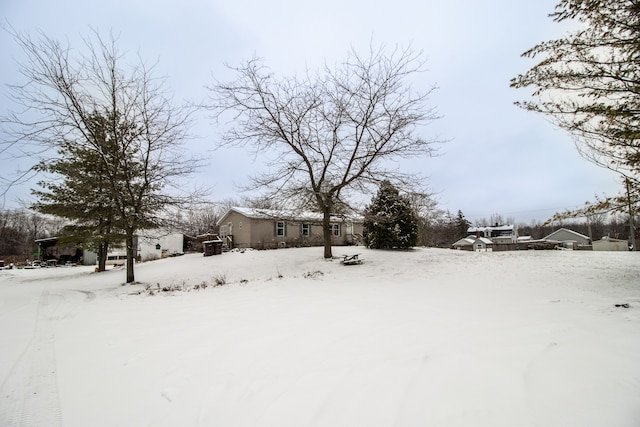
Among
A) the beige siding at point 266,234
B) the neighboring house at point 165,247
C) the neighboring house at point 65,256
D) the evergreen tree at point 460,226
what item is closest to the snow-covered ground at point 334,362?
the beige siding at point 266,234

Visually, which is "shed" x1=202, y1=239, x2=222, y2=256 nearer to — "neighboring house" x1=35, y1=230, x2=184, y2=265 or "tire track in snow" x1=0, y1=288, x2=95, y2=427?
"neighboring house" x1=35, y1=230, x2=184, y2=265

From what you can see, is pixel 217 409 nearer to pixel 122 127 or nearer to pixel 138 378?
pixel 138 378

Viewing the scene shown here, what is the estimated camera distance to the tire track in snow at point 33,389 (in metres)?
2.43

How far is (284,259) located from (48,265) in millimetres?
24787

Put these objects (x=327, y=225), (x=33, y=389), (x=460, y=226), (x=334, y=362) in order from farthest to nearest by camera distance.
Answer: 1. (x=460, y=226)
2. (x=327, y=225)
3. (x=334, y=362)
4. (x=33, y=389)

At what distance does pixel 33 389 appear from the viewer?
2.88 m

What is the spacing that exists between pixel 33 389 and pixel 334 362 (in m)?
2.94

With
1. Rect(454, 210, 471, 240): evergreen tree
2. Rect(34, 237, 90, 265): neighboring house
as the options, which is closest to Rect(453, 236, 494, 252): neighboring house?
Rect(454, 210, 471, 240): evergreen tree

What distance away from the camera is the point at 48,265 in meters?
26.4

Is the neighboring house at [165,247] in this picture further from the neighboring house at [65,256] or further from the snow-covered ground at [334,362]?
the snow-covered ground at [334,362]

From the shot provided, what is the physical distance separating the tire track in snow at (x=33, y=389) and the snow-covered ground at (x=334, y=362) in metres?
0.02

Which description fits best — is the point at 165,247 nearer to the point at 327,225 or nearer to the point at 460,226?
the point at 327,225

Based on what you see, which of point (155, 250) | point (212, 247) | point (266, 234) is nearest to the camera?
point (212, 247)

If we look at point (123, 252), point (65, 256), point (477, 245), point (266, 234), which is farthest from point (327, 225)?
point (65, 256)
